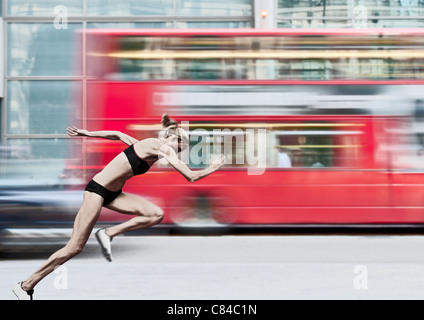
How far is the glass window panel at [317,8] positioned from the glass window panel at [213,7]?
3.73 feet

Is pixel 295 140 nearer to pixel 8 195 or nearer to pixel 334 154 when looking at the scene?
pixel 334 154

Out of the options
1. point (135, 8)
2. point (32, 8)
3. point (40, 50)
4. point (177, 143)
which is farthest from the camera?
point (32, 8)

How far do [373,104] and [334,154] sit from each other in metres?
0.99

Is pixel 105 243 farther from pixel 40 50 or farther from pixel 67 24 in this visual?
pixel 67 24

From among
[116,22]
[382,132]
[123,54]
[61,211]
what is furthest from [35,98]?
[61,211]

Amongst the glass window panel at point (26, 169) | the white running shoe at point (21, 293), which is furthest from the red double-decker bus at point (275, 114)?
the white running shoe at point (21, 293)

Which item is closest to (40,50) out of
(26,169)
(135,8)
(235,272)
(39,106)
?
(39,106)

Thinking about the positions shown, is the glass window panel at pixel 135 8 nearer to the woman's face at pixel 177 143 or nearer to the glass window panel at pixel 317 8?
the glass window panel at pixel 317 8

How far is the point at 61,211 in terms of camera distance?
278 inches

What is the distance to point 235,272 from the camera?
6.79 metres

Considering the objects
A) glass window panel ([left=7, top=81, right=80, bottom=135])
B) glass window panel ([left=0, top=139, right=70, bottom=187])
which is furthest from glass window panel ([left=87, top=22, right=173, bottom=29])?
glass window panel ([left=0, top=139, right=70, bottom=187])

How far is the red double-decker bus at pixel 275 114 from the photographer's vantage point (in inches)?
419

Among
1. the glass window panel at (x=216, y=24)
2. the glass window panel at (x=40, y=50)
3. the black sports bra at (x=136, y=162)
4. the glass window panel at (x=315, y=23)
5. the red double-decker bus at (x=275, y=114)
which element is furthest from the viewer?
the glass window panel at (x=40, y=50)

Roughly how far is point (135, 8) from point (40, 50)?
8.70 ft
